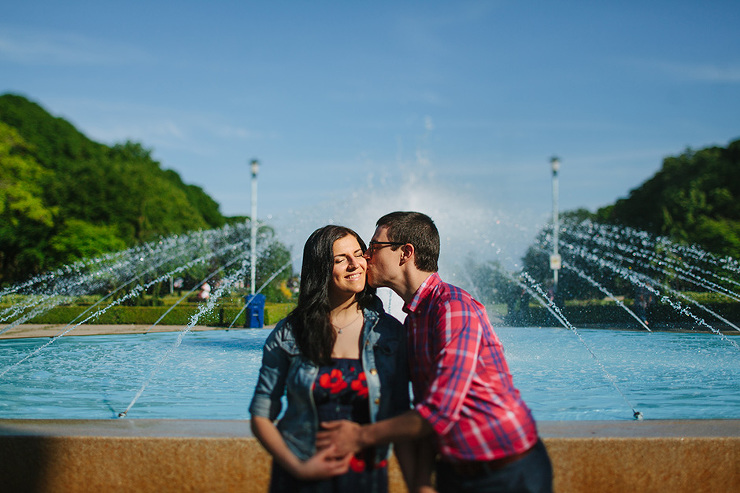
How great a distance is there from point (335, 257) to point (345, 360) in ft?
1.43

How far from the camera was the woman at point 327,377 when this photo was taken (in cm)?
247

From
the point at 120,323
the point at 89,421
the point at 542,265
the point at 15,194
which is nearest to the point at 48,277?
the point at 15,194

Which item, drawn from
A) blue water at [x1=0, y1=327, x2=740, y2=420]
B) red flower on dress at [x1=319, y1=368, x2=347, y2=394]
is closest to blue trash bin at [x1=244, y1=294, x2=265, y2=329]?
blue water at [x1=0, y1=327, x2=740, y2=420]

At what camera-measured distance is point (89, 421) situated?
4406mm

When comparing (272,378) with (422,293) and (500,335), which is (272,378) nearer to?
(422,293)

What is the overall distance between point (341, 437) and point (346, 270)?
699mm

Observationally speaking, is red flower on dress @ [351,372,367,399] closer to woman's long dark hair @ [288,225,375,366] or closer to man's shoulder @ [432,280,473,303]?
woman's long dark hair @ [288,225,375,366]

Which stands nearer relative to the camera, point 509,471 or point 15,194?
point 509,471

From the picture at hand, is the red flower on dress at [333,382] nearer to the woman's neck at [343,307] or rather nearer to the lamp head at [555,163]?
the woman's neck at [343,307]

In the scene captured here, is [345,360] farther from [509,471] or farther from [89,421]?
[89,421]

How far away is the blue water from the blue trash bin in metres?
3.70

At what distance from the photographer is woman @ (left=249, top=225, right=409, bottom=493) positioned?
2473 mm

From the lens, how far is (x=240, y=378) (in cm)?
939

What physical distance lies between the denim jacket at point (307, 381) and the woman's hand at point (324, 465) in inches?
3.8
